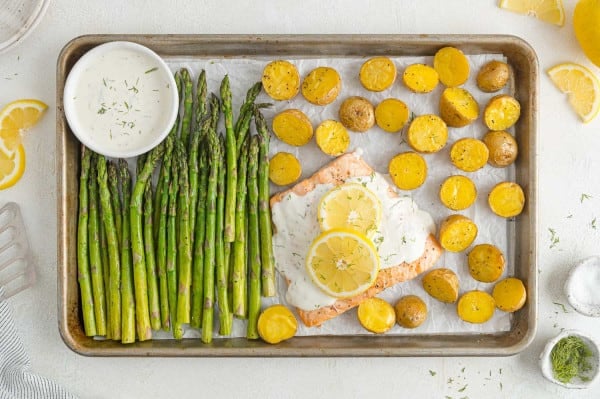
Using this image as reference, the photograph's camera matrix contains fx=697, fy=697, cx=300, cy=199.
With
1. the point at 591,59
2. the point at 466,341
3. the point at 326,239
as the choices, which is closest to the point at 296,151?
the point at 326,239

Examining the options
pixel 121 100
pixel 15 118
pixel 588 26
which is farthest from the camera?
pixel 15 118

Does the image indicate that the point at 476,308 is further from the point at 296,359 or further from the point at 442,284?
the point at 296,359

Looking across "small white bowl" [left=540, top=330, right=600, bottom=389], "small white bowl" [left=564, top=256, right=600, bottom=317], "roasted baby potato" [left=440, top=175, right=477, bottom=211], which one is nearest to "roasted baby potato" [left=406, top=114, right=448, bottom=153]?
"roasted baby potato" [left=440, top=175, right=477, bottom=211]

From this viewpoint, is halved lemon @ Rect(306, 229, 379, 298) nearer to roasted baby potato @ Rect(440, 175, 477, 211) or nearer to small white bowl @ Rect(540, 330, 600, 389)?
roasted baby potato @ Rect(440, 175, 477, 211)

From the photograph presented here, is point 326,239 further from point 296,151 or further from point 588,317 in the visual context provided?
point 588,317

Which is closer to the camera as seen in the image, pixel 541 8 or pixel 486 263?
pixel 486 263

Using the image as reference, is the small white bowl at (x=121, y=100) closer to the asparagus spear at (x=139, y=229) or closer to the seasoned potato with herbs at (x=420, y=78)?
the asparagus spear at (x=139, y=229)

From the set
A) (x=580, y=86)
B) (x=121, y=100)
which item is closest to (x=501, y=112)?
(x=580, y=86)

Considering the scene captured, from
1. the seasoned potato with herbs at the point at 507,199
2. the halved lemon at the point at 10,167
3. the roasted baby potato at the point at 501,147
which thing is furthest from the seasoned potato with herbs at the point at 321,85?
the halved lemon at the point at 10,167
